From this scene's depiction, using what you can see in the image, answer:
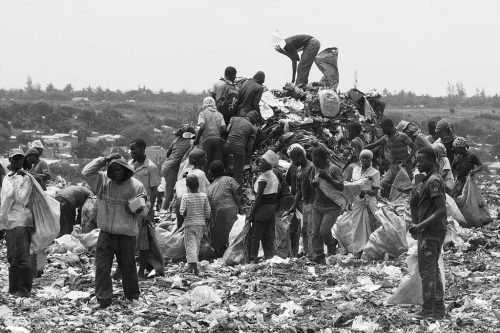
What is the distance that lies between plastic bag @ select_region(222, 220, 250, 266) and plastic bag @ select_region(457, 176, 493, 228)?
3900 mm

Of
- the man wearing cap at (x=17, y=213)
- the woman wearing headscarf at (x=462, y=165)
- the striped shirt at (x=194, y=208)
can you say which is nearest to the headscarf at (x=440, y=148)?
the woman wearing headscarf at (x=462, y=165)

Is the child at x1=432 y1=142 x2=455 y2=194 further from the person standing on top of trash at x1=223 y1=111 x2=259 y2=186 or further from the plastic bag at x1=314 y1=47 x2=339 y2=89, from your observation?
the plastic bag at x1=314 y1=47 x2=339 y2=89

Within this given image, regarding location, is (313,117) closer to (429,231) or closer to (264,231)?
(264,231)

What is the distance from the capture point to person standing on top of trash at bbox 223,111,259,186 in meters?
13.1

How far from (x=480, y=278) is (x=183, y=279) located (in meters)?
2.97

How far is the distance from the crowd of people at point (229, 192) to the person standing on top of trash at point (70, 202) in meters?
0.01

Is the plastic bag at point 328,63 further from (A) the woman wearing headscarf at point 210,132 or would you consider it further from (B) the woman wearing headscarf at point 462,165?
(A) the woman wearing headscarf at point 210,132

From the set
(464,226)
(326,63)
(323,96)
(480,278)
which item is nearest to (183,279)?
(480,278)

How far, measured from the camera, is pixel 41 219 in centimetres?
881

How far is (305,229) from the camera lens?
1105 cm

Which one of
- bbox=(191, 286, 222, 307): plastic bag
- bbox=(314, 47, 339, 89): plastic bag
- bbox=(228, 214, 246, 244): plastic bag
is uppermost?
bbox=(314, 47, 339, 89): plastic bag

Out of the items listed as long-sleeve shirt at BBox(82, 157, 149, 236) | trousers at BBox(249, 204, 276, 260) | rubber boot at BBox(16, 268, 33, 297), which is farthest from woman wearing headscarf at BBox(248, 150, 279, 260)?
rubber boot at BBox(16, 268, 33, 297)

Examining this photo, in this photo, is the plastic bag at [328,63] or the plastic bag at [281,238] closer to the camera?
the plastic bag at [281,238]

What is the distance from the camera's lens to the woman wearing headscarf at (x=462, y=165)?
520 inches
